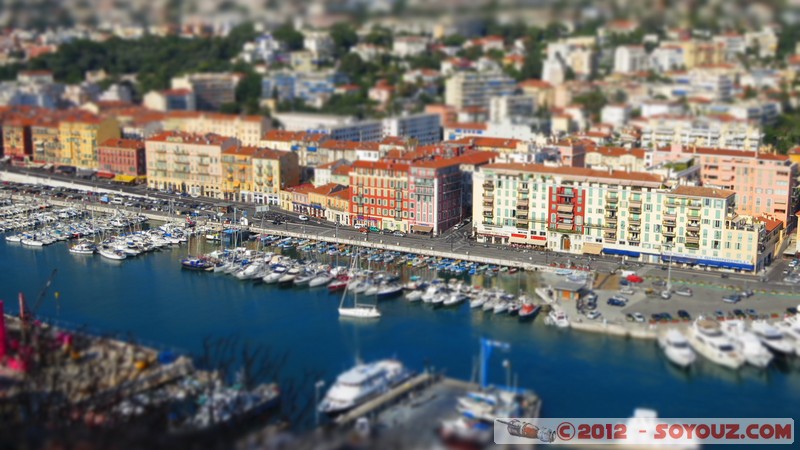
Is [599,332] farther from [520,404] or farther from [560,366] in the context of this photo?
[520,404]

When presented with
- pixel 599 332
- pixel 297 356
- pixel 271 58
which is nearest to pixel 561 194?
pixel 599 332

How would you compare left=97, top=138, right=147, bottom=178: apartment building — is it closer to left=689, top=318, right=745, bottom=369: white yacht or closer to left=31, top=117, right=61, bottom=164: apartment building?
left=31, top=117, right=61, bottom=164: apartment building

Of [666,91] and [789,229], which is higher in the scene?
[666,91]

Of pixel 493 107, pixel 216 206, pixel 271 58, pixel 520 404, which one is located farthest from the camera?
pixel 271 58

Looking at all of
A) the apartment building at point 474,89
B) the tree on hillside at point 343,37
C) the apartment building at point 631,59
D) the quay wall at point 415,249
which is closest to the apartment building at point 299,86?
the apartment building at point 474,89

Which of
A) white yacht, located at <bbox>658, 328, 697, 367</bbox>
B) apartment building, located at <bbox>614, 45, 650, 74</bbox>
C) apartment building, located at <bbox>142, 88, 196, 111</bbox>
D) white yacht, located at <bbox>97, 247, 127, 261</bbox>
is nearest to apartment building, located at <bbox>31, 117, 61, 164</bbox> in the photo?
apartment building, located at <bbox>142, 88, 196, 111</bbox>

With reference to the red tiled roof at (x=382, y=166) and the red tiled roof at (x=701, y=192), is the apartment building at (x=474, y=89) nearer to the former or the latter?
the red tiled roof at (x=382, y=166)
